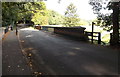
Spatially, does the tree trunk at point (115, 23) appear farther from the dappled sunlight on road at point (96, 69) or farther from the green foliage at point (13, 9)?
the green foliage at point (13, 9)

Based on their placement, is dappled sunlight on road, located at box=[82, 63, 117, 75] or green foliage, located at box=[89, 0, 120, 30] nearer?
dappled sunlight on road, located at box=[82, 63, 117, 75]

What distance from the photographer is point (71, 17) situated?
57.3 m

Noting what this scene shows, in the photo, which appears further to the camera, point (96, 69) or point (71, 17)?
point (71, 17)

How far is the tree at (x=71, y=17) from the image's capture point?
2216 inches

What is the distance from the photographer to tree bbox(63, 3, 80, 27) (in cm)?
5628

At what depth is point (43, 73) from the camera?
5.75 metres

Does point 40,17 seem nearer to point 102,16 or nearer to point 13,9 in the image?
point 13,9

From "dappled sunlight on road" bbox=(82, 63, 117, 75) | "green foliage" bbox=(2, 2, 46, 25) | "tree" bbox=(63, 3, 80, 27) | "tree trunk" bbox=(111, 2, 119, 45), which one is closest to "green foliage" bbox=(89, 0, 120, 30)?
"tree trunk" bbox=(111, 2, 119, 45)

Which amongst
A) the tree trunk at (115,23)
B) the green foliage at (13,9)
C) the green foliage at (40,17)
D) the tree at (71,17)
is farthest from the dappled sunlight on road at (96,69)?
the tree at (71,17)

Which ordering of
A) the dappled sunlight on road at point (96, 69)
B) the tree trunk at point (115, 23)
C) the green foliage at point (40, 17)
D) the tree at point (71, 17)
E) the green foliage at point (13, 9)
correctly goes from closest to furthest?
the dappled sunlight on road at point (96, 69)
the tree trunk at point (115, 23)
the green foliage at point (13, 9)
the green foliage at point (40, 17)
the tree at point (71, 17)

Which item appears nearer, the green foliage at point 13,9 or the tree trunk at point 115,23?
the tree trunk at point 115,23

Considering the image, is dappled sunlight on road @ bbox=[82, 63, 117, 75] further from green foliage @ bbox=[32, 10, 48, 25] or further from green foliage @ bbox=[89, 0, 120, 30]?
A: green foliage @ bbox=[32, 10, 48, 25]

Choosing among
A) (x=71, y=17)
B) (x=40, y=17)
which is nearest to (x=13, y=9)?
(x=40, y=17)

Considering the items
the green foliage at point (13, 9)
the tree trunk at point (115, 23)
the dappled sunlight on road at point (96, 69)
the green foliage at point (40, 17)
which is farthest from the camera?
the green foliage at point (40, 17)
